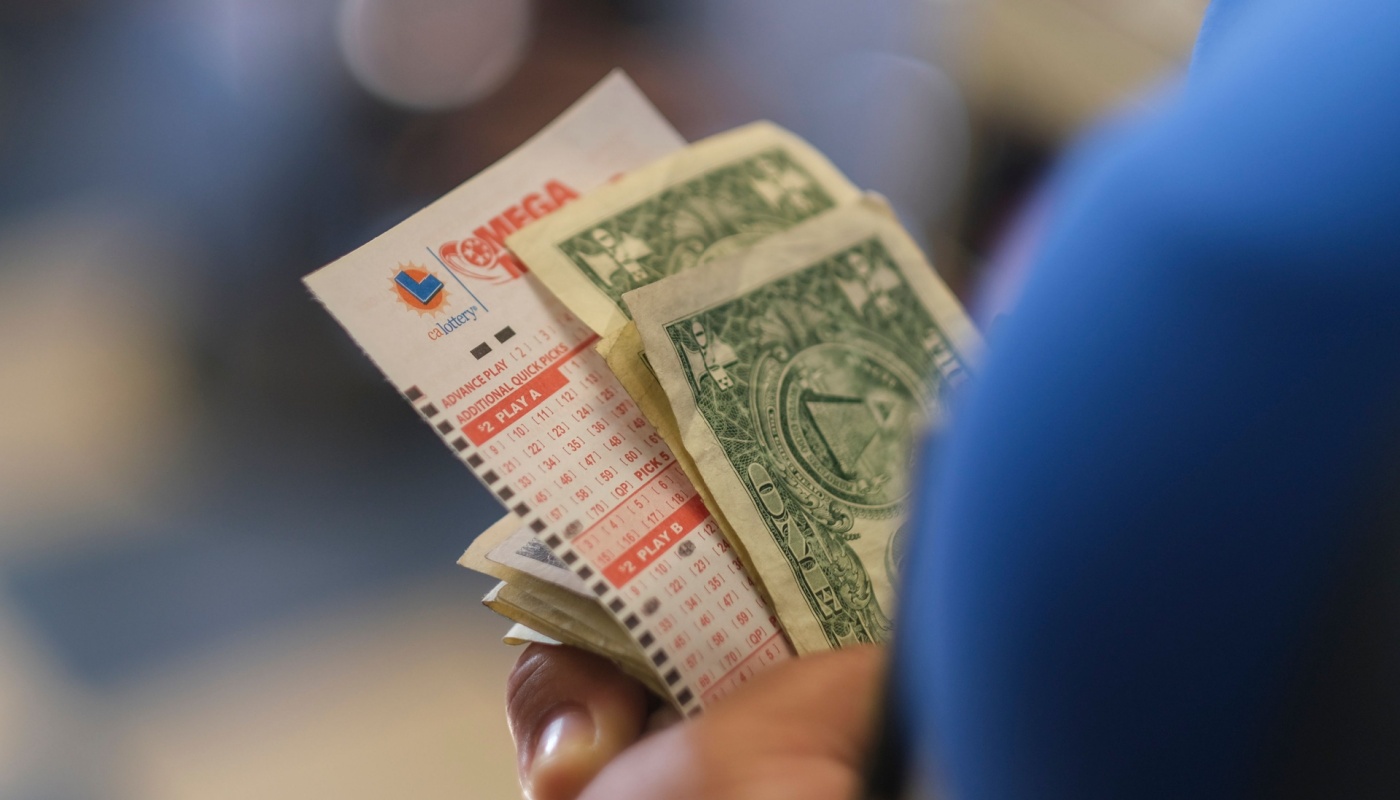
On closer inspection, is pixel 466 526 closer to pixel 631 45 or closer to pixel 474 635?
pixel 474 635

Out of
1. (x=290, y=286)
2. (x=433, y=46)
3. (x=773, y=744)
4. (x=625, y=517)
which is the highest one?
(x=433, y=46)

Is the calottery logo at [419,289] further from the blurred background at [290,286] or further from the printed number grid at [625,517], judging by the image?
the blurred background at [290,286]

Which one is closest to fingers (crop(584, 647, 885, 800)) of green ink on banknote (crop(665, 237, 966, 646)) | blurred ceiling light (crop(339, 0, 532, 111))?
green ink on banknote (crop(665, 237, 966, 646))

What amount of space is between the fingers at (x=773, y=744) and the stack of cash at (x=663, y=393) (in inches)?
2.9

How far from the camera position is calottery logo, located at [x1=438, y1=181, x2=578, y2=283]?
A: 68 centimetres

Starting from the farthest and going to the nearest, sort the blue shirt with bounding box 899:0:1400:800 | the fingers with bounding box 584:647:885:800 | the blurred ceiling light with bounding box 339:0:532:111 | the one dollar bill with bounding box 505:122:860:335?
the blurred ceiling light with bounding box 339:0:532:111
the one dollar bill with bounding box 505:122:860:335
the fingers with bounding box 584:647:885:800
the blue shirt with bounding box 899:0:1400:800

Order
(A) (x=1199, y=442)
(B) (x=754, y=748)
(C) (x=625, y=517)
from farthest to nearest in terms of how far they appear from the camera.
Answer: (C) (x=625, y=517) < (B) (x=754, y=748) < (A) (x=1199, y=442)

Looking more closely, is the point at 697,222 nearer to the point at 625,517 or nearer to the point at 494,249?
the point at 494,249

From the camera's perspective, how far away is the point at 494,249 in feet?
2.33

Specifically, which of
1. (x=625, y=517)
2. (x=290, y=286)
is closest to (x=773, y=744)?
A: (x=625, y=517)

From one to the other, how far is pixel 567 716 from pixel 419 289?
310 millimetres

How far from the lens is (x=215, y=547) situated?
1380mm

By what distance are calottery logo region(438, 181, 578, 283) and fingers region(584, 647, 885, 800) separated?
0.35 meters

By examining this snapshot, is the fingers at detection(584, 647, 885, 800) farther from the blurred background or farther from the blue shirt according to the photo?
the blurred background
